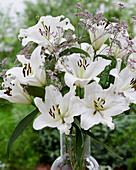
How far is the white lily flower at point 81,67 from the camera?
63 cm

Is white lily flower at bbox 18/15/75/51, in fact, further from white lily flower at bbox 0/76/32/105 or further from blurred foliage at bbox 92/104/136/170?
blurred foliage at bbox 92/104/136/170

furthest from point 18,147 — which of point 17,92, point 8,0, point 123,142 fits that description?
point 8,0

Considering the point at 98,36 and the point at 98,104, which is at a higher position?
the point at 98,36

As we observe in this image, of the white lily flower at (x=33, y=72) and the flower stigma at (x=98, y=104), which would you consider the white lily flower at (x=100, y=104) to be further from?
the white lily flower at (x=33, y=72)

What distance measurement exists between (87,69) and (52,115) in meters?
0.14

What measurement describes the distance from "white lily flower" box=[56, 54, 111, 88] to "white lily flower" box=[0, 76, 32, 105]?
0.36 feet

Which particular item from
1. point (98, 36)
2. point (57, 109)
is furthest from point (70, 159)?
point (98, 36)

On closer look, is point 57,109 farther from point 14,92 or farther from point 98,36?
point 98,36

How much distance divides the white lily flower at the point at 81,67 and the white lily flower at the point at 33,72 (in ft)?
0.15

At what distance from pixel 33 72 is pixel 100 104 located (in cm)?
18

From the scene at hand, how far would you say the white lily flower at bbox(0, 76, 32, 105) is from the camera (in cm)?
64

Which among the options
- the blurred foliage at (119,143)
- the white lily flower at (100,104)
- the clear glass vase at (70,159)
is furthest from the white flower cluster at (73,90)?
the blurred foliage at (119,143)

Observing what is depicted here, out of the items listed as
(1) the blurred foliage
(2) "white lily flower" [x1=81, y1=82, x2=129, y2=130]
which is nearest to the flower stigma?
(2) "white lily flower" [x1=81, y1=82, x2=129, y2=130]

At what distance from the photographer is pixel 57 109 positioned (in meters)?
0.64
